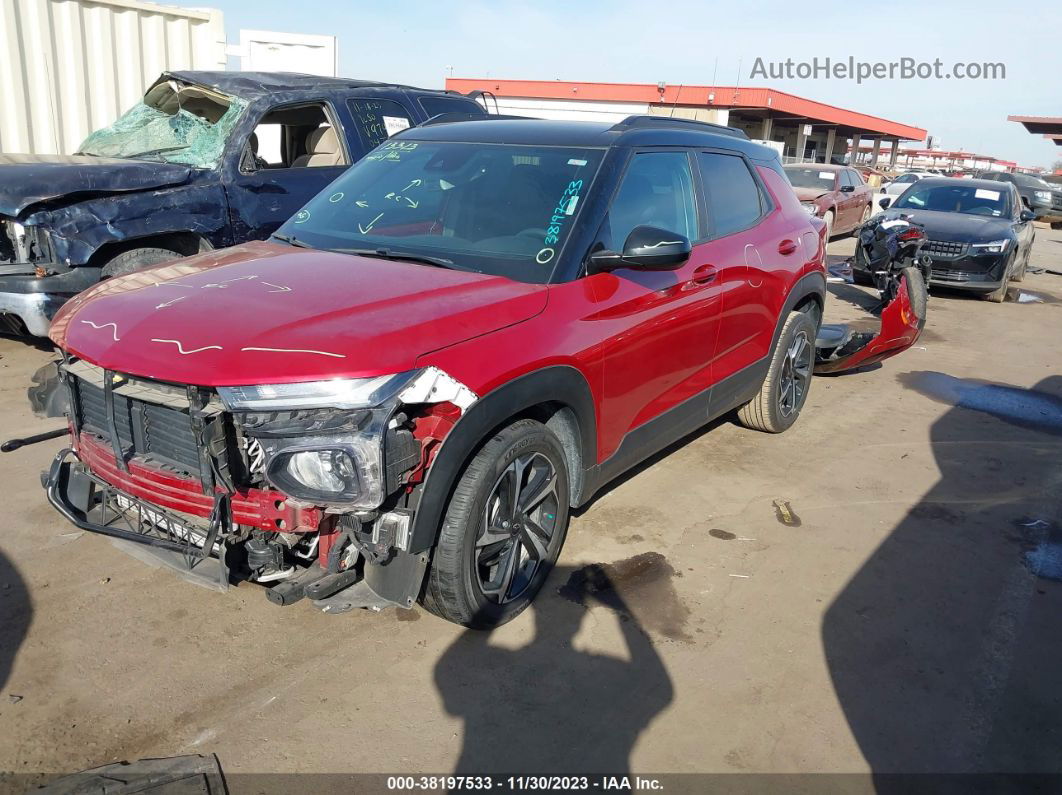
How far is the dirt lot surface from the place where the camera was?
2744 millimetres

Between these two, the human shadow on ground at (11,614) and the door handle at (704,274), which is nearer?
the human shadow on ground at (11,614)

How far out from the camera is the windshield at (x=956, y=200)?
1253cm

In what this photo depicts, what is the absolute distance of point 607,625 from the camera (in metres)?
3.41

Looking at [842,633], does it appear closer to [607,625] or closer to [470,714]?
[607,625]

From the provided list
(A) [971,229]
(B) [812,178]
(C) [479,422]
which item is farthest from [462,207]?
(B) [812,178]

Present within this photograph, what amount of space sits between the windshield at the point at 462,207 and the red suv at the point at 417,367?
0.01 meters

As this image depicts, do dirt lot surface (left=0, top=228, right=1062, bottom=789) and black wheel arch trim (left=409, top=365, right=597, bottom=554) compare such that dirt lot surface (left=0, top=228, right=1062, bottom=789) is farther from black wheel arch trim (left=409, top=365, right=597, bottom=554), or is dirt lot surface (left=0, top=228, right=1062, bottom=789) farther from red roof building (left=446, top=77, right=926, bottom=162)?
red roof building (left=446, top=77, right=926, bottom=162)

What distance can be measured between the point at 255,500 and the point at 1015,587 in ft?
11.4

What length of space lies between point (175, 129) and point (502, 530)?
5.08 meters

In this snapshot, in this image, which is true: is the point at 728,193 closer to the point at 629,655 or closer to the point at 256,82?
the point at 629,655

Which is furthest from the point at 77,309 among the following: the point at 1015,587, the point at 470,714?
the point at 1015,587

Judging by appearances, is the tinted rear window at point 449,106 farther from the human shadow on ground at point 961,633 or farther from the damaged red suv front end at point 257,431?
the human shadow on ground at point 961,633

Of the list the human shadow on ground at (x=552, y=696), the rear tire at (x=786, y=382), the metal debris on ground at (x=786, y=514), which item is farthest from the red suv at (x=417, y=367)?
the rear tire at (x=786, y=382)

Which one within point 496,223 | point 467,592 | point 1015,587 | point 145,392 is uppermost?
point 496,223
